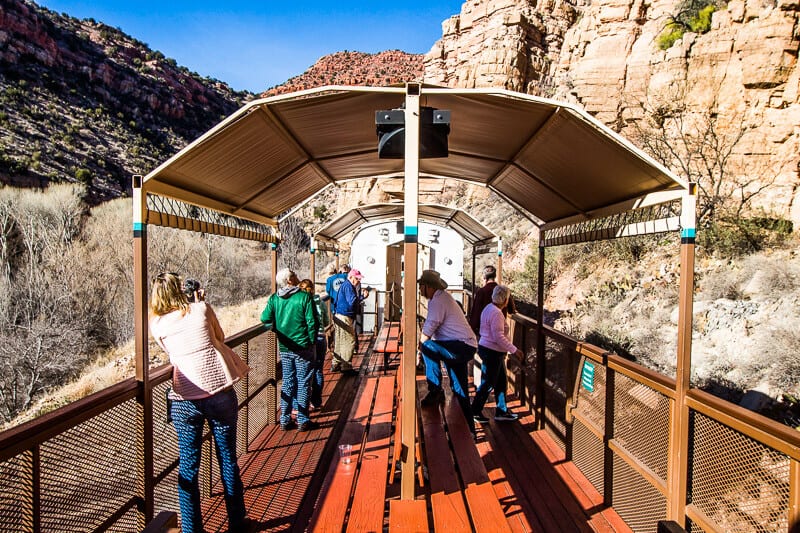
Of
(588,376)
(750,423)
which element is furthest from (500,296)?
(750,423)

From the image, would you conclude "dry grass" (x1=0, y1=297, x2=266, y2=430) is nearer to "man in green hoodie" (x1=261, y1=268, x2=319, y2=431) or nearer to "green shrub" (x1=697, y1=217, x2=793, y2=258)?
"man in green hoodie" (x1=261, y1=268, x2=319, y2=431)

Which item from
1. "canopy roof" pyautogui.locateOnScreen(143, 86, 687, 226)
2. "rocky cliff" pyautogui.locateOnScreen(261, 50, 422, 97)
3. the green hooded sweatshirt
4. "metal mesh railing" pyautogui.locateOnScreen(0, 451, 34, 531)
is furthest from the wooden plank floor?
"rocky cliff" pyautogui.locateOnScreen(261, 50, 422, 97)

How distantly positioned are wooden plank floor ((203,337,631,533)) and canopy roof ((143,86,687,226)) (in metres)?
2.60

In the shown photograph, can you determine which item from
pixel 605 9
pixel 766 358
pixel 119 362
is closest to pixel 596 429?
pixel 766 358

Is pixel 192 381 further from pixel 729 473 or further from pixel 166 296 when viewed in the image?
pixel 729 473

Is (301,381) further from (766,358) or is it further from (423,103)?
(766,358)

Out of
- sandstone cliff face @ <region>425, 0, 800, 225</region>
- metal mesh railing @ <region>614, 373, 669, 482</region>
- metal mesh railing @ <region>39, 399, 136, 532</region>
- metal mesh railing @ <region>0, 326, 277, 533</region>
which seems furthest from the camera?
sandstone cliff face @ <region>425, 0, 800, 225</region>

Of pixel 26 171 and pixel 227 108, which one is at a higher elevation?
pixel 227 108

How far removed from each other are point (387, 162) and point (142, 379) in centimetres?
390

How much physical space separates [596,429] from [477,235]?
6.95 meters

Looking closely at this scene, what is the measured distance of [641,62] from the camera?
30.2 metres

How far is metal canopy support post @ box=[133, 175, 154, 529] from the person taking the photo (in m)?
3.31

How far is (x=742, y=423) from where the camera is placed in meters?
2.70

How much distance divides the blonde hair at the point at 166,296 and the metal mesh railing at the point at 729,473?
3555mm
